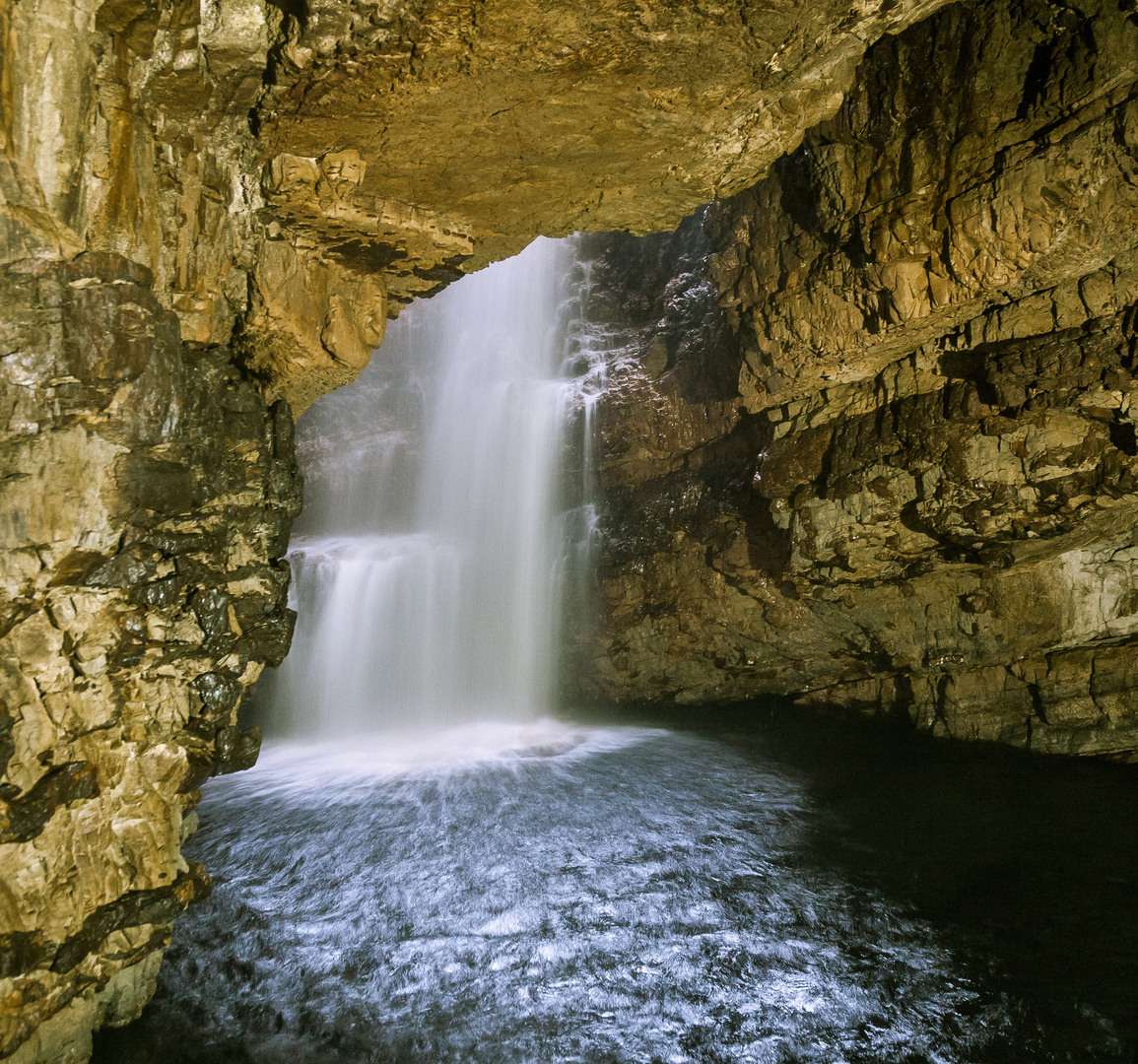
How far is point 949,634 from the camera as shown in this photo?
941 centimetres

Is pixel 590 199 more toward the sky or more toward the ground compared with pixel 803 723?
more toward the sky

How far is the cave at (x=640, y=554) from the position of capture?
11.4 ft

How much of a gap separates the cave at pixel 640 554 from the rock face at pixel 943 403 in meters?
0.06

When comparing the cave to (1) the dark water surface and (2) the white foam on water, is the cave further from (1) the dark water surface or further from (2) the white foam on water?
(2) the white foam on water

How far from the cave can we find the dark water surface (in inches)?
1.8

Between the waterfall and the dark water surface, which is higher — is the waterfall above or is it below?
above

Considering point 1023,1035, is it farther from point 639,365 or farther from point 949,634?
point 639,365

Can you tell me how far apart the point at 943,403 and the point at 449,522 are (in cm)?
1232

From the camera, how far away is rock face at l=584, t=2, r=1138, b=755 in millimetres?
6738

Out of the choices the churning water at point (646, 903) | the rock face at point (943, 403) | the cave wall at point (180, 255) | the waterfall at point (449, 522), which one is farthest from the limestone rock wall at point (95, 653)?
the waterfall at point (449, 522)

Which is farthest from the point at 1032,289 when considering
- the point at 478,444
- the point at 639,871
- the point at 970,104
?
the point at 478,444

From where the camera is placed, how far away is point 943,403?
8195 millimetres

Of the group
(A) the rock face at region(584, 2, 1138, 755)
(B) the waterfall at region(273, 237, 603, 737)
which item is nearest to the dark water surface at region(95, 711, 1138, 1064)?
(A) the rock face at region(584, 2, 1138, 755)

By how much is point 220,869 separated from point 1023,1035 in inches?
265
